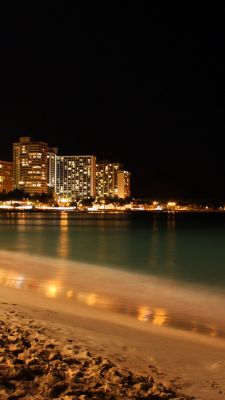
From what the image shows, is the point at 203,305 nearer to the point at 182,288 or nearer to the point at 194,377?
the point at 182,288

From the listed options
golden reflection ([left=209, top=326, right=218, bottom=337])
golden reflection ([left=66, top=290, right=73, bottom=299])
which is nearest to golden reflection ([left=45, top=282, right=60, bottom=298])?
golden reflection ([left=66, top=290, right=73, bottom=299])

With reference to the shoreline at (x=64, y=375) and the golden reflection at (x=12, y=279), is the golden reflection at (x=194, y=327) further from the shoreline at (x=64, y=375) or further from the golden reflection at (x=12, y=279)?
the golden reflection at (x=12, y=279)

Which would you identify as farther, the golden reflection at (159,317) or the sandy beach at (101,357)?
the golden reflection at (159,317)

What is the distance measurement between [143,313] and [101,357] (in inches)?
185

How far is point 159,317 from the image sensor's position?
415 inches

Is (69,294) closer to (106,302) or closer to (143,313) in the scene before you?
(106,302)

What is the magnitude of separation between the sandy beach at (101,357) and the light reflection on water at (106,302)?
415mm

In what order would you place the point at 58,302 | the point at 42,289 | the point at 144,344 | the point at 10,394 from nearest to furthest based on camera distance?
the point at 10,394, the point at 144,344, the point at 58,302, the point at 42,289

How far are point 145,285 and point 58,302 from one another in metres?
5.42

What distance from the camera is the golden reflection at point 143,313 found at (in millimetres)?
10188

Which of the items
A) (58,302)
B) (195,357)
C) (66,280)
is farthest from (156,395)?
(66,280)

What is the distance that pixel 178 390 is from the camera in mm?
5297

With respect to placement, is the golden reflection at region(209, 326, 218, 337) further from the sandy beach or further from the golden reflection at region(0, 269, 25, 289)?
the golden reflection at region(0, 269, 25, 289)

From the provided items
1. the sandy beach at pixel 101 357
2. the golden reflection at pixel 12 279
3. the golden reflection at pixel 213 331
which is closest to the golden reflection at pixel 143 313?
the sandy beach at pixel 101 357
